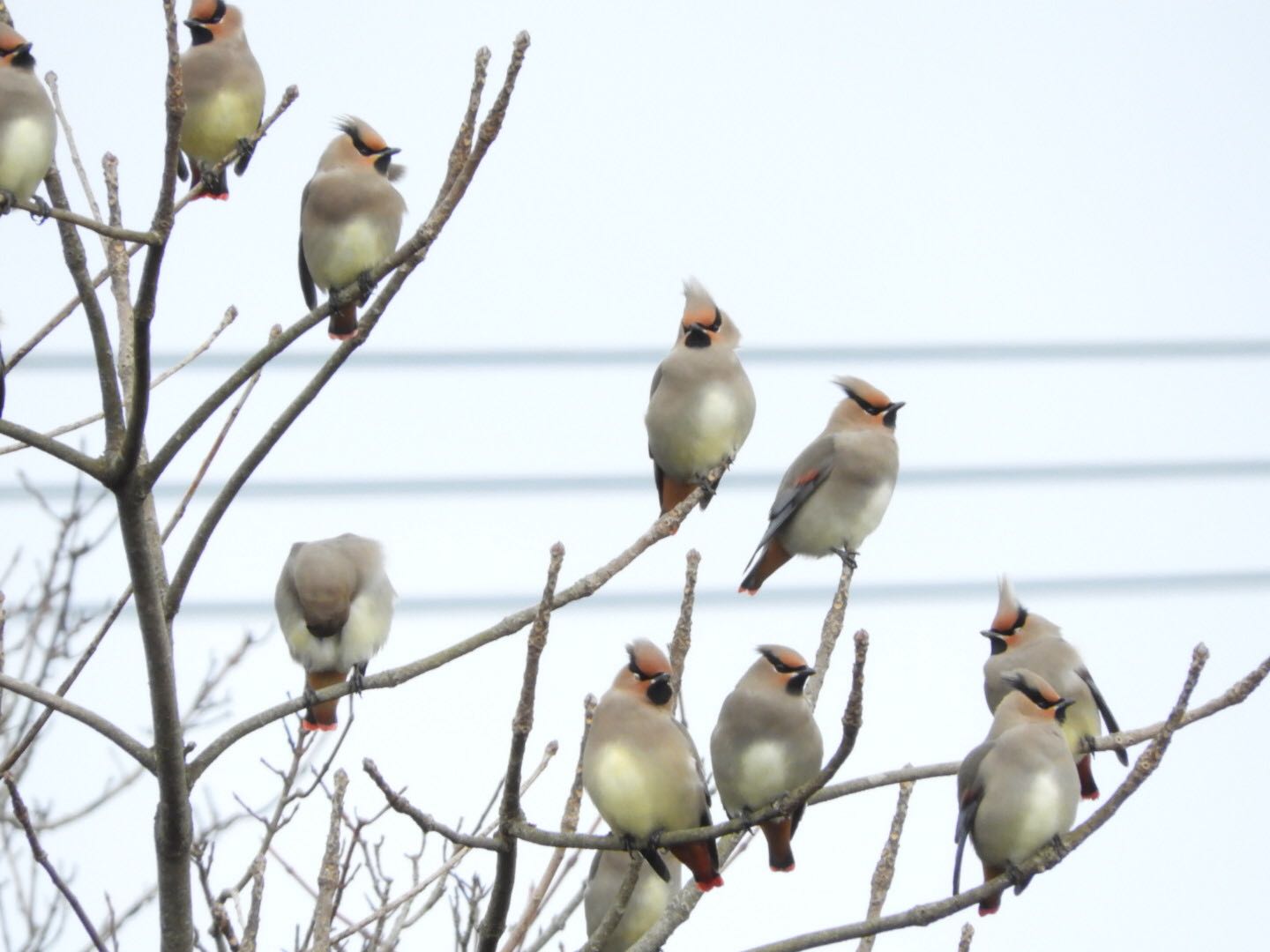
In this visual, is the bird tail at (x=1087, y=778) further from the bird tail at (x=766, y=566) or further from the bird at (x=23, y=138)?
the bird at (x=23, y=138)

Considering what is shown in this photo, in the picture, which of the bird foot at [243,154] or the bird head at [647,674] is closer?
the bird head at [647,674]

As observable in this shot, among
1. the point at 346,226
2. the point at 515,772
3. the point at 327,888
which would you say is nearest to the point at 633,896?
the point at 346,226

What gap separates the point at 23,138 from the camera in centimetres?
389

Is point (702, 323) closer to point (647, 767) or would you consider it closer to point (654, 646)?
point (654, 646)

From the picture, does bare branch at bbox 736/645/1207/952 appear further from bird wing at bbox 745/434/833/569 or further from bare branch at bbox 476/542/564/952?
bird wing at bbox 745/434/833/569

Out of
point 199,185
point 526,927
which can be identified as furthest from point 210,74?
point 526,927

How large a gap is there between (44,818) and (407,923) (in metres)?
2.86

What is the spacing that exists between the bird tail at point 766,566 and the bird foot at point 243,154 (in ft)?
6.39

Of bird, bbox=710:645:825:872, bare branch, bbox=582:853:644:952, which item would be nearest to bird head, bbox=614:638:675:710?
bird, bbox=710:645:825:872

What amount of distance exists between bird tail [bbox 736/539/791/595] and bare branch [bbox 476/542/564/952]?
282cm

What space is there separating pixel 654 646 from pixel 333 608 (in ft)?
3.30

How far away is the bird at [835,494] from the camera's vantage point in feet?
17.9

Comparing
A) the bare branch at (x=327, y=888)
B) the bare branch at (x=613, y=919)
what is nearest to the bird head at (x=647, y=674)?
the bare branch at (x=613, y=919)

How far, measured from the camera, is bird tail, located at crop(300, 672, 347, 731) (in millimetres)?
4383
